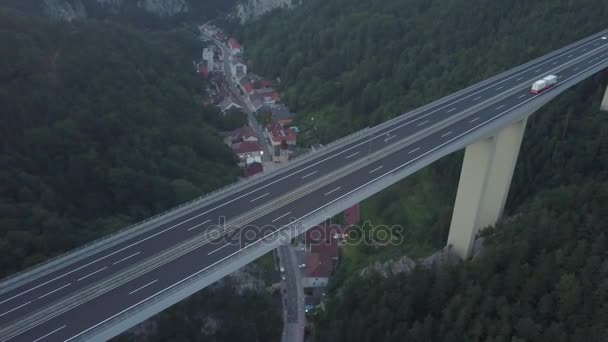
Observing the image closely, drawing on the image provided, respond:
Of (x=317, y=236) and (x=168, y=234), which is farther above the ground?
(x=168, y=234)

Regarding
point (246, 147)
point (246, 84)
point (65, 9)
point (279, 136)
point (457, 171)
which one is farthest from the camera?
point (246, 84)

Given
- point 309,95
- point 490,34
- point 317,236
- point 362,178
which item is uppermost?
point 490,34

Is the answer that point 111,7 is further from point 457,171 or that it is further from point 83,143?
point 457,171

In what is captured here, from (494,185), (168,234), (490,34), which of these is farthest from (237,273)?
(490,34)

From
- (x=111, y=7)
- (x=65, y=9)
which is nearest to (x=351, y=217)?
(x=65, y=9)

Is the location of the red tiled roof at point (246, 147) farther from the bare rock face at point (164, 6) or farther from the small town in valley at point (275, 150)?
the bare rock face at point (164, 6)

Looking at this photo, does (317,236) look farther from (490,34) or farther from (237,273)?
(490,34)

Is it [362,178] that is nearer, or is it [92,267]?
[92,267]
